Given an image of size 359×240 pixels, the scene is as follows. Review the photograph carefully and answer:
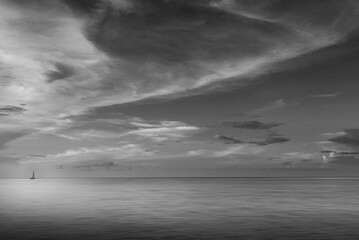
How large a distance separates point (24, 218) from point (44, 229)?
1305 centimetres

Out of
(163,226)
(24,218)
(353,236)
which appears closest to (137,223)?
(163,226)

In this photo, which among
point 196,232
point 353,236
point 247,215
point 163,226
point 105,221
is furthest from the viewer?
point 247,215

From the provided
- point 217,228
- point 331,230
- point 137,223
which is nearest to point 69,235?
point 137,223

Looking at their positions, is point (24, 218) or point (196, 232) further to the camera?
point (24, 218)

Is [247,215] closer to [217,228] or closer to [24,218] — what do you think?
[217,228]

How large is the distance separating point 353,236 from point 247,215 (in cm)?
2156

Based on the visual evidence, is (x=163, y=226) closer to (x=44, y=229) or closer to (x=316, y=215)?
(x=44, y=229)

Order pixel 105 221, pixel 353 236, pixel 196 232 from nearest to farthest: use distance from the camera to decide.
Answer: pixel 353 236
pixel 196 232
pixel 105 221

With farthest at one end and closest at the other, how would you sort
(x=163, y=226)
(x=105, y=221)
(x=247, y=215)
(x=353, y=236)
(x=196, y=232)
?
(x=247, y=215) < (x=105, y=221) < (x=163, y=226) < (x=196, y=232) < (x=353, y=236)

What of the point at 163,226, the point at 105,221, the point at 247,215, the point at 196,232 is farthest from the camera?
the point at 247,215

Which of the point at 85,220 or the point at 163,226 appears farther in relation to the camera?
the point at 85,220

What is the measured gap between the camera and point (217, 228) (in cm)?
4828

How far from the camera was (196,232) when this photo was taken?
45.4m

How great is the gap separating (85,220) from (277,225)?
26035 millimetres
